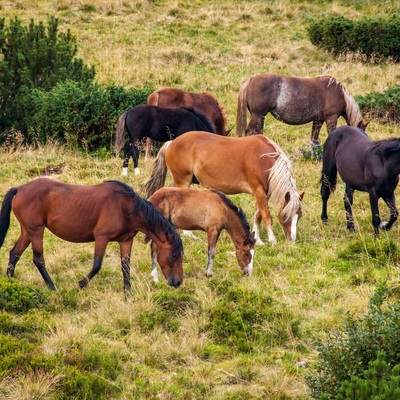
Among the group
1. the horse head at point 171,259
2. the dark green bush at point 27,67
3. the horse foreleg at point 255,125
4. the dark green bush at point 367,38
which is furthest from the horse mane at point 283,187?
the dark green bush at point 367,38

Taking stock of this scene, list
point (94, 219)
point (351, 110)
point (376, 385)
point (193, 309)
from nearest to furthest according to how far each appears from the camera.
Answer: point (376, 385), point (193, 309), point (94, 219), point (351, 110)

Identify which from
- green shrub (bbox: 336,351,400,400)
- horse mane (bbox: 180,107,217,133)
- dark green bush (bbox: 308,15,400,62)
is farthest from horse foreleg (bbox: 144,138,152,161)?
dark green bush (bbox: 308,15,400,62)

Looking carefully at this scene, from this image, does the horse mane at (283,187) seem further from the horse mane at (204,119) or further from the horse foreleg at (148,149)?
the horse foreleg at (148,149)

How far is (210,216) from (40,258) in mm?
2215

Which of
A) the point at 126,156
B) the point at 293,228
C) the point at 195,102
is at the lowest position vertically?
the point at 126,156

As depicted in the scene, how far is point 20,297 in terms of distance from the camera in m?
7.60

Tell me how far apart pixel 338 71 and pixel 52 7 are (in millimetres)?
9565

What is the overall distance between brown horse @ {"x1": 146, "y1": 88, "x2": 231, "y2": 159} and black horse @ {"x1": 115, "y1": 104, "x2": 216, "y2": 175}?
4.07ft

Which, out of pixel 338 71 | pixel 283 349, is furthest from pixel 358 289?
pixel 338 71

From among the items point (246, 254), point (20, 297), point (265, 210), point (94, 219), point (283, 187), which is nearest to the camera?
point (20, 297)

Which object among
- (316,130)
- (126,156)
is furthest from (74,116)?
(316,130)

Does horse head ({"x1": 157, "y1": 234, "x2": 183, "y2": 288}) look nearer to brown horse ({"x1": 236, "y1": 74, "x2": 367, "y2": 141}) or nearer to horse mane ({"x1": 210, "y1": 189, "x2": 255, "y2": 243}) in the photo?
horse mane ({"x1": 210, "y1": 189, "x2": 255, "y2": 243})

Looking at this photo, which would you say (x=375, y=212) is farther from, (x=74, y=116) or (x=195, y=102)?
(x=74, y=116)

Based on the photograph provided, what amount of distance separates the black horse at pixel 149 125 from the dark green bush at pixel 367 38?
913 centimetres
